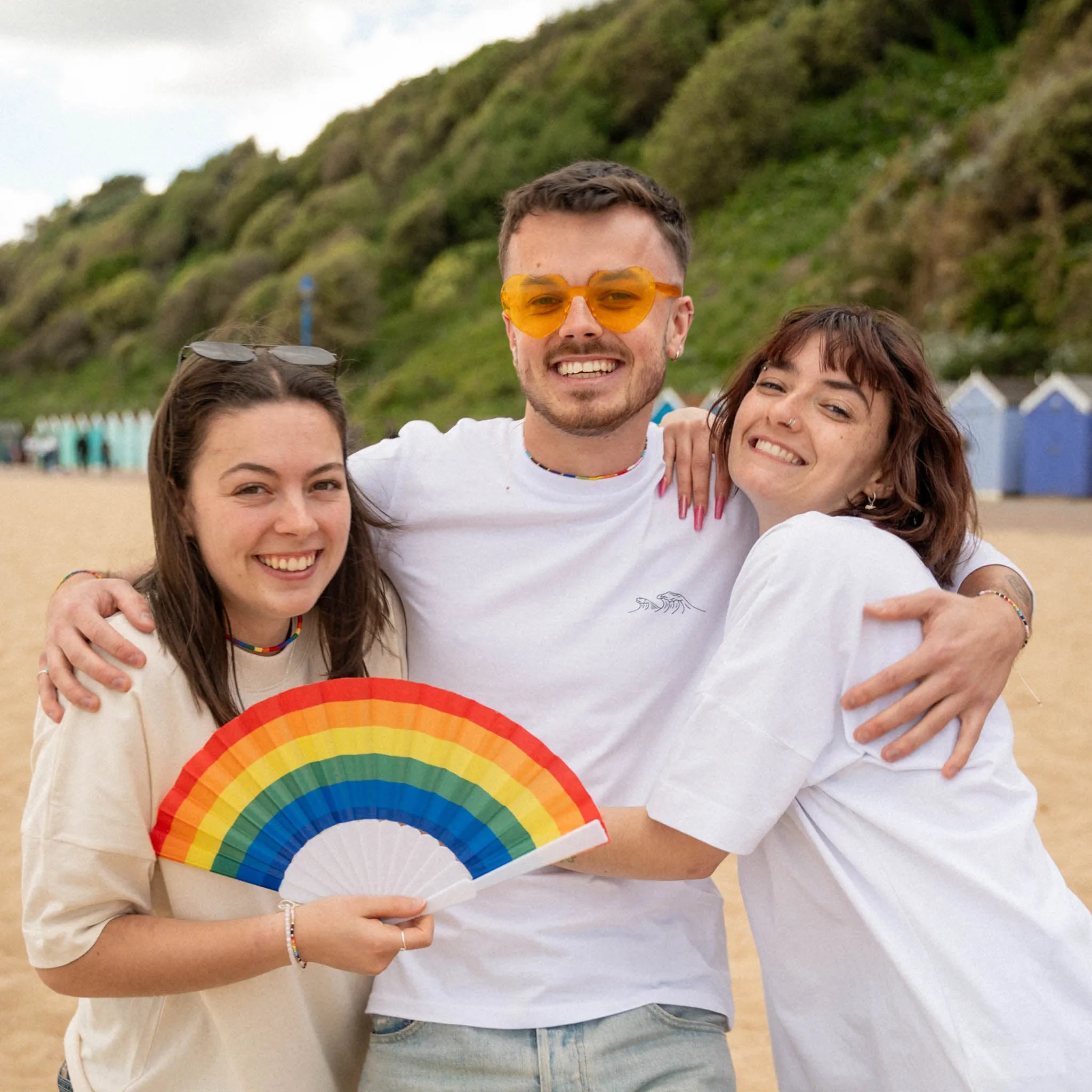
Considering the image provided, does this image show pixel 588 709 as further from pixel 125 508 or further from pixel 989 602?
pixel 125 508

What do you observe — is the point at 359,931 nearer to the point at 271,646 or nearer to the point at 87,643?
the point at 271,646

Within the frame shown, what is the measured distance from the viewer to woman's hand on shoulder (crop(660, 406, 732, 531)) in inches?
103

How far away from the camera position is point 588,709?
96.0 inches

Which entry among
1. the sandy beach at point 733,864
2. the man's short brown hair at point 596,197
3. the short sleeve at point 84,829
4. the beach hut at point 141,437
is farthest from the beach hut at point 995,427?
the beach hut at point 141,437

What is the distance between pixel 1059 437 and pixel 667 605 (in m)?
22.0

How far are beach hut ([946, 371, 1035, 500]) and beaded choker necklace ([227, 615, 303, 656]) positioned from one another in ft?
72.1

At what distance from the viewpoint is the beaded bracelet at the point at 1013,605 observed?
2.24 meters

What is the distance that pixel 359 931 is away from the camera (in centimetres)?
184

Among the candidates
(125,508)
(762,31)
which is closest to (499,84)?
(762,31)

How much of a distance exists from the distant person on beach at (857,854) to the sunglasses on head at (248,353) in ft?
3.24

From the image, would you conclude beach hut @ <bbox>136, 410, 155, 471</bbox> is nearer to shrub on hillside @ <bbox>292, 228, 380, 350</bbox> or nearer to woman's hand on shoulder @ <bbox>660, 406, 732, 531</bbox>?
shrub on hillside @ <bbox>292, 228, 380, 350</bbox>

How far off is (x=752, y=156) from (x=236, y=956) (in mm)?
48317

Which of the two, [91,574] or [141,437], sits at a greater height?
[91,574]

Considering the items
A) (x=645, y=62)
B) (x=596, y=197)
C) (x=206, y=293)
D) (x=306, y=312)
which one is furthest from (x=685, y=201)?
(x=596, y=197)
